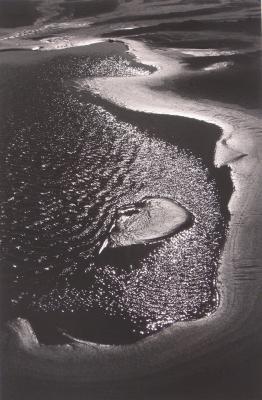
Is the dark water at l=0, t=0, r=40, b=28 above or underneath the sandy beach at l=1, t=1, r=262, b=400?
above

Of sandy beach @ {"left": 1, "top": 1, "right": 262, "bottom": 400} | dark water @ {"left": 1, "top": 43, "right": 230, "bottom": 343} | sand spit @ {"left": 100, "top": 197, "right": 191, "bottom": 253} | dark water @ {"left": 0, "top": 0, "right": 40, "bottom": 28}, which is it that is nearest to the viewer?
sandy beach @ {"left": 1, "top": 1, "right": 262, "bottom": 400}

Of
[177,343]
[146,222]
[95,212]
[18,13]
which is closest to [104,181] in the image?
[95,212]

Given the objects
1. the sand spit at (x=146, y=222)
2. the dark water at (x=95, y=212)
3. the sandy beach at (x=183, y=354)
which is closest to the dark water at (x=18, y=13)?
the dark water at (x=95, y=212)

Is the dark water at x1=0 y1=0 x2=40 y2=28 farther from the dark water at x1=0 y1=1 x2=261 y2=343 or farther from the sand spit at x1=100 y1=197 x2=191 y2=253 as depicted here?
the sand spit at x1=100 y1=197 x2=191 y2=253

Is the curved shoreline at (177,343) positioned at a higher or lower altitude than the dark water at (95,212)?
lower

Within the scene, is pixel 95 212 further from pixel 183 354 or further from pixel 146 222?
pixel 183 354

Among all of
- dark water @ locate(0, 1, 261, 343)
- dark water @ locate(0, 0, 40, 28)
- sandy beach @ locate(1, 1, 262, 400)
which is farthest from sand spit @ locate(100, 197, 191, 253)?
dark water @ locate(0, 0, 40, 28)

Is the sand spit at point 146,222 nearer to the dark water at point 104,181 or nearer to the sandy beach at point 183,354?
the dark water at point 104,181

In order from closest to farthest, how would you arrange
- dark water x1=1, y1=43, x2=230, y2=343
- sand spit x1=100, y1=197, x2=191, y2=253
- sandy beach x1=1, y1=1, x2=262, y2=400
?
1. sandy beach x1=1, y1=1, x2=262, y2=400
2. dark water x1=1, y1=43, x2=230, y2=343
3. sand spit x1=100, y1=197, x2=191, y2=253

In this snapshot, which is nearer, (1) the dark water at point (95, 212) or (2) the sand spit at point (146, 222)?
(1) the dark water at point (95, 212)
